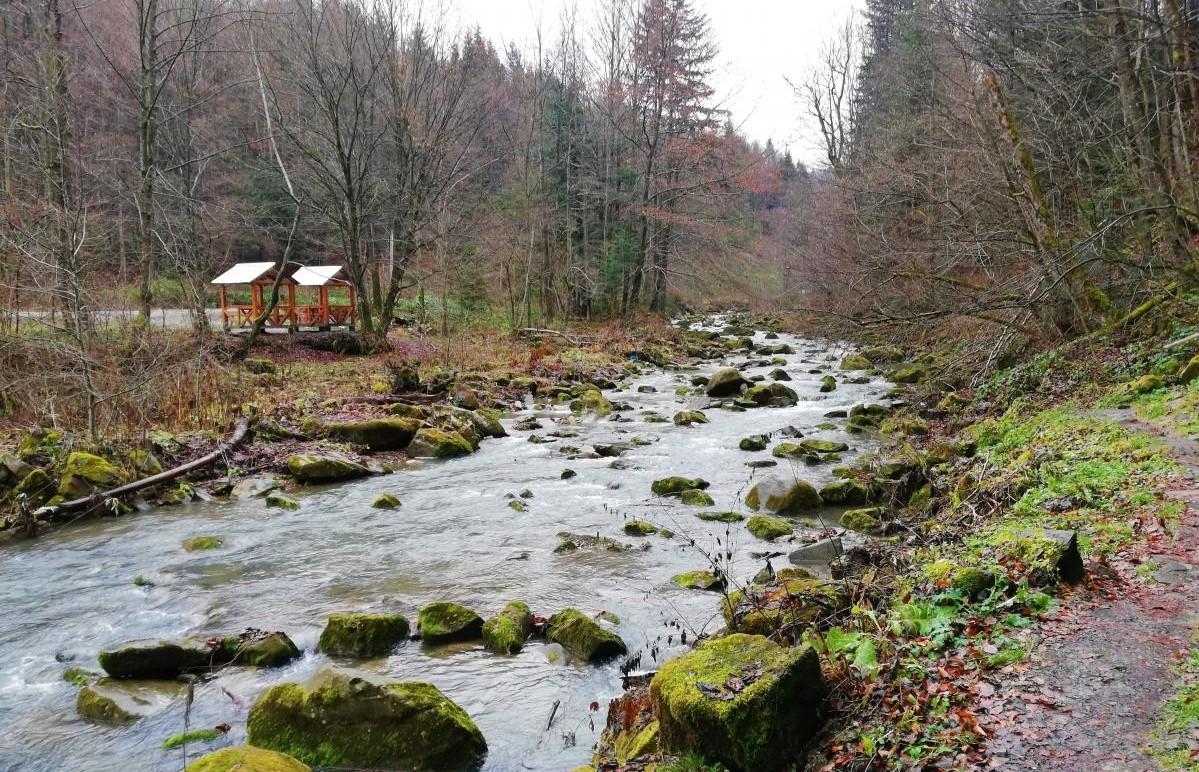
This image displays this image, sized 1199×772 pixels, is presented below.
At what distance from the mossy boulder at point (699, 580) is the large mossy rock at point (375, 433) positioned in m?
7.98

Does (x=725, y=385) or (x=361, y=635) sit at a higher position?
(x=725, y=385)

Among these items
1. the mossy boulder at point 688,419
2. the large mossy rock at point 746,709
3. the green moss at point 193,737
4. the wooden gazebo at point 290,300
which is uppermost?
the wooden gazebo at point 290,300

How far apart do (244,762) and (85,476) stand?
8710 mm

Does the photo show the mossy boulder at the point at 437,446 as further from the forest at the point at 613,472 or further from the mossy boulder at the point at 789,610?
the mossy boulder at the point at 789,610

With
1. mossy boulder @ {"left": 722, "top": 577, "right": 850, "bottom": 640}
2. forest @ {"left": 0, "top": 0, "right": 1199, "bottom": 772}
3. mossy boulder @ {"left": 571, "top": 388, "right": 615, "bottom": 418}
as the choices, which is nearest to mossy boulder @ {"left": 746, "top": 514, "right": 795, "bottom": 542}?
forest @ {"left": 0, "top": 0, "right": 1199, "bottom": 772}

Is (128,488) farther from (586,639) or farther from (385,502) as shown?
(586,639)

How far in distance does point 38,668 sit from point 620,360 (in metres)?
21.1

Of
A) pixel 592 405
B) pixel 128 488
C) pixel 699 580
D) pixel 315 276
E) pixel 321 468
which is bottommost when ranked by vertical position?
pixel 699 580

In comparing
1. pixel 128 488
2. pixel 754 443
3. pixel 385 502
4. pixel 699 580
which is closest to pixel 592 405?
pixel 754 443

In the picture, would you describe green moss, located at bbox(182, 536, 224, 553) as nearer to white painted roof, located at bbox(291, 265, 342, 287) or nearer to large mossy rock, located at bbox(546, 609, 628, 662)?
large mossy rock, located at bbox(546, 609, 628, 662)

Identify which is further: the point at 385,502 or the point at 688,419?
the point at 688,419

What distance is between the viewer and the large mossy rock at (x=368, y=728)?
185 inches

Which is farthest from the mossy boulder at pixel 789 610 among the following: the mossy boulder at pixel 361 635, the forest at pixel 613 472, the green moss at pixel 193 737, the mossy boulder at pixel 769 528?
the green moss at pixel 193 737

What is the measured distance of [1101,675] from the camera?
3.86 metres
